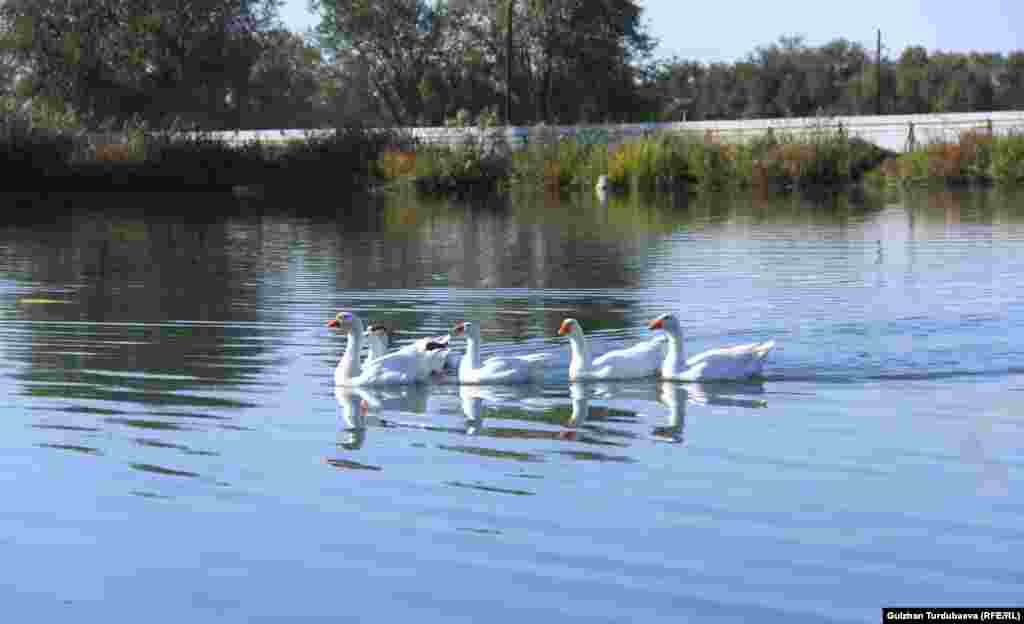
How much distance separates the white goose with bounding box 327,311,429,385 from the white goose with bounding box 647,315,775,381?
2041mm

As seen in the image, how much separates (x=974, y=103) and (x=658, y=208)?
199 ft

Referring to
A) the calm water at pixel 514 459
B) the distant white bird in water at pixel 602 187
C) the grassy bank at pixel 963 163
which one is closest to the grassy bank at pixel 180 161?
the distant white bird in water at pixel 602 187

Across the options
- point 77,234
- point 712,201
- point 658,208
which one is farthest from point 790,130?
point 77,234

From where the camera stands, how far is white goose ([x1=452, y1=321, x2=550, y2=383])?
13359mm

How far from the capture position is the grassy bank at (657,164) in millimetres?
54250

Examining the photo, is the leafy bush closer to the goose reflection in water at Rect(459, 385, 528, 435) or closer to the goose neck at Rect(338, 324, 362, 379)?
the goose reflection in water at Rect(459, 385, 528, 435)

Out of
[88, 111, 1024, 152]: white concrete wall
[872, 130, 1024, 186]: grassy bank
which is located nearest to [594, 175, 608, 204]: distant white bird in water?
[88, 111, 1024, 152]: white concrete wall

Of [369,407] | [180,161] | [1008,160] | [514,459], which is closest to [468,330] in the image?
[369,407]

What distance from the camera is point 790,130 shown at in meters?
57.4

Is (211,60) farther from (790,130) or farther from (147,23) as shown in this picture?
(790,130)

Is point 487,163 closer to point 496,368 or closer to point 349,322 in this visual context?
point 349,322

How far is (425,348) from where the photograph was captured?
45.2ft

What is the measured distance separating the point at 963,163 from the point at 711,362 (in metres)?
42.1

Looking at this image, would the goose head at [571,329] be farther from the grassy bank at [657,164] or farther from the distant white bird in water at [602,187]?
the grassy bank at [657,164]
